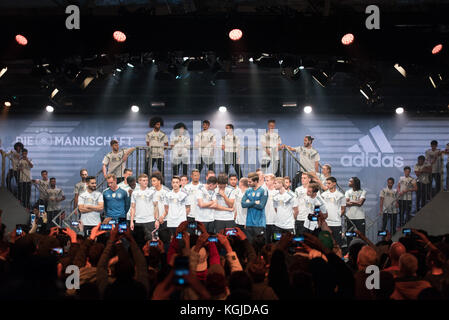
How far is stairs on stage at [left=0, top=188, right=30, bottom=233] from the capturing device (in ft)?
39.5

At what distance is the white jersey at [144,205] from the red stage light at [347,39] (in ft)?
15.8

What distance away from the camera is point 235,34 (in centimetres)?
720

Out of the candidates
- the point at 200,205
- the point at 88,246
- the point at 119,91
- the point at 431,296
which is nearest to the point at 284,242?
the point at 431,296

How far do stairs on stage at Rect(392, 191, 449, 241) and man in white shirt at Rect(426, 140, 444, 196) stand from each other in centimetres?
113

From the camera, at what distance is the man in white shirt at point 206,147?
12.1 metres

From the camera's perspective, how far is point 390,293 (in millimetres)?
3662

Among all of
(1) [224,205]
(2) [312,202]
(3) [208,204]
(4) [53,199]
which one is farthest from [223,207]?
(4) [53,199]

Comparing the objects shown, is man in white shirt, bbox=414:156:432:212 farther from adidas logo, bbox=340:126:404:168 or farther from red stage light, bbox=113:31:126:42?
red stage light, bbox=113:31:126:42

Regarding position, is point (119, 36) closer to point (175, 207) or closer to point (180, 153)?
point (175, 207)

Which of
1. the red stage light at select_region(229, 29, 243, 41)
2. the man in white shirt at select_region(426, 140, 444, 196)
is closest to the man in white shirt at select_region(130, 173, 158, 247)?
the red stage light at select_region(229, 29, 243, 41)

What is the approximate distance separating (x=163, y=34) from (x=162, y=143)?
5.25 m

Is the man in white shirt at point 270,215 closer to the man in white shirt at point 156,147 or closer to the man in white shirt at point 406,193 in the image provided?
the man in white shirt at point 156,147

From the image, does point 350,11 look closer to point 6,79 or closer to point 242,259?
point 242,259

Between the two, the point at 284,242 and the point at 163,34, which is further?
the point at 163,34
